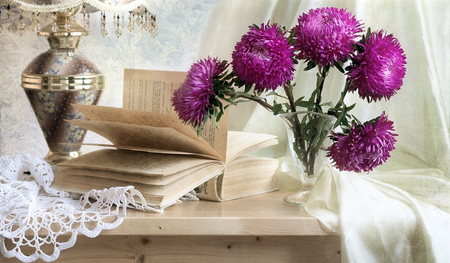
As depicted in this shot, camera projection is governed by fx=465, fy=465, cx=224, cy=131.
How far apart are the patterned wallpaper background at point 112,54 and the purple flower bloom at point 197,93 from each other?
0.46 meters

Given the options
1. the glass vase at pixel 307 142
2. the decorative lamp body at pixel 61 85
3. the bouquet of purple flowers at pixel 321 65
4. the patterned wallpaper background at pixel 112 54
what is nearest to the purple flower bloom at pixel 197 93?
the bouquet of purple flowers at pixel 321 65

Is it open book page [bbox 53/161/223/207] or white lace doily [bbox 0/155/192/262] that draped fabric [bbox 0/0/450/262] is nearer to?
open book page [bbox 53/161/223/207]

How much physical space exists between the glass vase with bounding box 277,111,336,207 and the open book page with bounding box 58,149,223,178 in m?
0.12

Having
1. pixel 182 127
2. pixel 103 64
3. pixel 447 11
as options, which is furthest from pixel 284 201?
pixel 103 64

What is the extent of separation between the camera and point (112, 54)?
1071mm

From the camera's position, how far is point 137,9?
2.95 ft

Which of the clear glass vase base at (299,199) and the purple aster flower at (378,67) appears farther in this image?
the clear glass vase base at (299,199)

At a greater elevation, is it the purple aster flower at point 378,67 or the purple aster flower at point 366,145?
the purple aster flower at point 378,67

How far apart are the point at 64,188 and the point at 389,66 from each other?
1.63ft

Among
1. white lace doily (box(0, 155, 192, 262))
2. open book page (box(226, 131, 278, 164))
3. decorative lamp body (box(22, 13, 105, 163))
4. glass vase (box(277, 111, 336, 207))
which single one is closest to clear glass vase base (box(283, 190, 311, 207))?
glass vase (box(277, 111, 336, 207))

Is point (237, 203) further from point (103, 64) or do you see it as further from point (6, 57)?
point (6, 57)

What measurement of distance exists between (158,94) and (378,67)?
0.36 metres

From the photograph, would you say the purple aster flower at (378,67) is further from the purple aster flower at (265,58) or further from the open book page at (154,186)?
the open book page at (154,186)

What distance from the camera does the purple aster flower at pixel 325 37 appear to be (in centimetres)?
59
